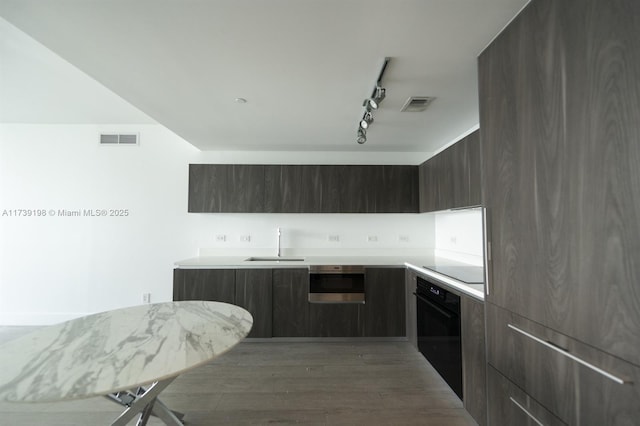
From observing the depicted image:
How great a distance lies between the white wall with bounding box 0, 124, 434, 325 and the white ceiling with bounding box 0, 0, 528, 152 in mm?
853

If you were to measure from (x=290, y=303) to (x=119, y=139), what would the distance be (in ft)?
11.1

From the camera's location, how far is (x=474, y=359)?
5.65 ft

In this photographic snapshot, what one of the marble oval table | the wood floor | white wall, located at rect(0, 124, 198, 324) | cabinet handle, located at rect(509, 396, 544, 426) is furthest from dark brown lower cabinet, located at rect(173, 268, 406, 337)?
cabinet handle, located at rect(509, 396, 544, 426)

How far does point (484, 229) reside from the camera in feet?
5.15

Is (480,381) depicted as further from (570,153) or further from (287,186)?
(287,186)

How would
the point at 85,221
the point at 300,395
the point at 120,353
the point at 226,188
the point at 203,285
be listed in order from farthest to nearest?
the point at 85,221, the point at 226,188, the point at 203,285, the point at 300,395, the point at 120,353

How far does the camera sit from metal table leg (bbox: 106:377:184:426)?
1.26 meters

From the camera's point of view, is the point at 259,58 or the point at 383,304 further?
the point at 383,304

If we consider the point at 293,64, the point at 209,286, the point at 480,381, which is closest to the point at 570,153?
the point at 480,381

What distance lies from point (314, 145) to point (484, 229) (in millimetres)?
2457

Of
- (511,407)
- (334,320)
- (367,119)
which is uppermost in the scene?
(367,119)

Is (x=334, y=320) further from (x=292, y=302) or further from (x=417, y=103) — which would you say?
(x=417, y=103)

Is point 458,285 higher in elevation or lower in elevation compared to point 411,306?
higher

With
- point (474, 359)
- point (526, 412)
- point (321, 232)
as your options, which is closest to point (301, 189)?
point (321, 232)
